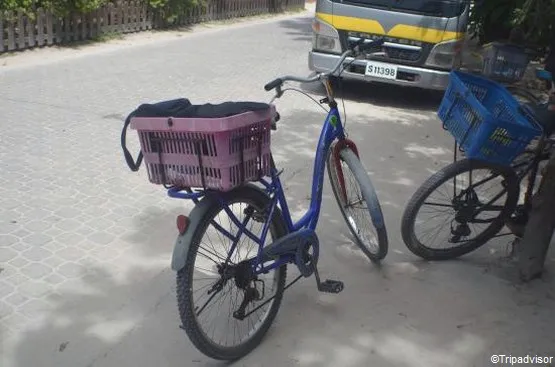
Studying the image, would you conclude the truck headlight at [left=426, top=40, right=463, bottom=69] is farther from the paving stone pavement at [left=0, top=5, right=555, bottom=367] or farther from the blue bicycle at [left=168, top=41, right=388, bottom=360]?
the blue bicycle at [left=168, top=41, right=388, bottom=360]

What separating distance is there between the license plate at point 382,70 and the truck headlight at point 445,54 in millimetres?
477

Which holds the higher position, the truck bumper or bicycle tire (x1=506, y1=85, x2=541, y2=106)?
bicycle tire (x1=506, y1=85, x2=541, y2=106)

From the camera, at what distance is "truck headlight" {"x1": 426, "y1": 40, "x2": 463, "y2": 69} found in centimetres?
737

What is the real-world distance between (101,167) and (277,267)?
2694 mm

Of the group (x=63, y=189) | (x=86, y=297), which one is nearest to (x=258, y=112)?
(x=86, y=297)

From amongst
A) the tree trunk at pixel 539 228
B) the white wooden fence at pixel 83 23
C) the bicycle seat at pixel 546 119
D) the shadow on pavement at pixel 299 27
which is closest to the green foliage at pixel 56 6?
the white wooden fence at pixel 83 23

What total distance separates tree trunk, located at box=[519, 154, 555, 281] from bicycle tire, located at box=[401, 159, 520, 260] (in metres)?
0.17

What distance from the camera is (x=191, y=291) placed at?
7.74ft

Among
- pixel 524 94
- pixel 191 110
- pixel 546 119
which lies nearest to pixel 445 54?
pixel 524 94

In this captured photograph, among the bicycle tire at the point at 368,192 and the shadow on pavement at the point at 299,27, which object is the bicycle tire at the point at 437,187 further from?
the shadow on pavement at the point at 299,27

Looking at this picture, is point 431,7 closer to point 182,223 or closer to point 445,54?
point 445,54

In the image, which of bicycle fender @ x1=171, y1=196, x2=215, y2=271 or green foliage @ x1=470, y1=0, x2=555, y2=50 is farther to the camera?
green foliage @ x1=470, y1=0, x2=555, y2=50

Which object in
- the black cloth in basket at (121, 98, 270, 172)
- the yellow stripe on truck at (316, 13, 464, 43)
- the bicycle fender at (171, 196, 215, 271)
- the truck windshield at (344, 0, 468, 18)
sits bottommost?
the bicycle fender at (171, 196, 215, 271)

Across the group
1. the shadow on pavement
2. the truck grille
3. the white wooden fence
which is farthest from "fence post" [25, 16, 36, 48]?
the shadow on pavement
